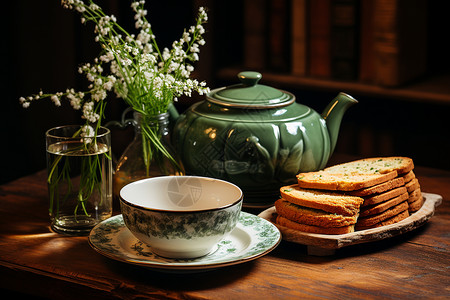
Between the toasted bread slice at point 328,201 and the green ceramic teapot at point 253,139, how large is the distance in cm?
11

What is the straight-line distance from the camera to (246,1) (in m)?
1.95

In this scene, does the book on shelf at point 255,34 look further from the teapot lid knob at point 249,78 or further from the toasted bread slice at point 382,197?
the toasted bread slice at point 382,197

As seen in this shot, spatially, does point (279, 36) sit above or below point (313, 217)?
above

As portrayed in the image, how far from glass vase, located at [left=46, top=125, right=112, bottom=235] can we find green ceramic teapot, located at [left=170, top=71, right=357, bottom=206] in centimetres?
17

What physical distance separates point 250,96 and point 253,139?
98 mm

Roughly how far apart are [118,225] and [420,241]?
499 mm

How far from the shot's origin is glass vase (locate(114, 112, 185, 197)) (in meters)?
1.13

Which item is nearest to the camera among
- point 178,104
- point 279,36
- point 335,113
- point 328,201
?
point 328,201

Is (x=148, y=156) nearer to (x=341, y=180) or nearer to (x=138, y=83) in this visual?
(x=138, y=83)

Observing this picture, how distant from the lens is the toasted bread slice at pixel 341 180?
0.99 meters

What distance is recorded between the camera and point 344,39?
1865 mm

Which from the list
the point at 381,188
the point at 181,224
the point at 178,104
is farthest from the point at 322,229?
the point at 178,104

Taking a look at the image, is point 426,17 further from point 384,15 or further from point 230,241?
point 230,241

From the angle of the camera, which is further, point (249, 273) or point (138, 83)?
point (138, 83)
